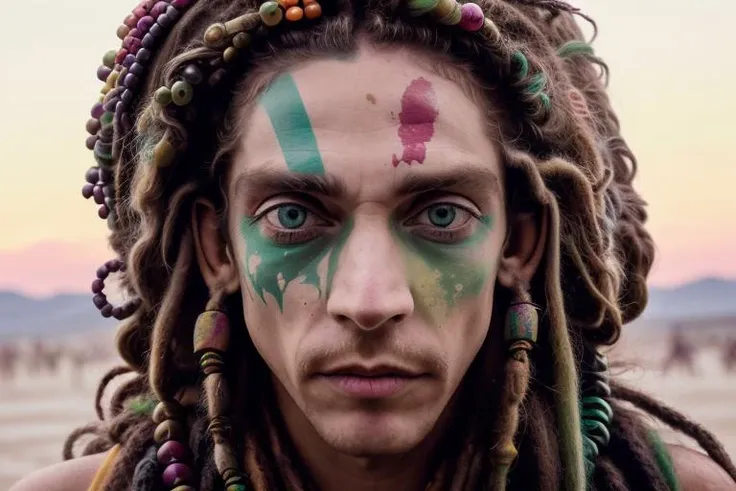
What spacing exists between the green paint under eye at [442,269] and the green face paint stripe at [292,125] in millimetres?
290

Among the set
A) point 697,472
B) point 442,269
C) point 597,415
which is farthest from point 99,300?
point 697,472

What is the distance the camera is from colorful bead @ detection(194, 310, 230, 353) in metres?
2.95

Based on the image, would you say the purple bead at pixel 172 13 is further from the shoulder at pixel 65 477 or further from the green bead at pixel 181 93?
the shoulder at pixel 65 477

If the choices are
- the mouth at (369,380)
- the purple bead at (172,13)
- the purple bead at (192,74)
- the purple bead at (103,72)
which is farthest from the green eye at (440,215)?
the purple bead at (103,72)

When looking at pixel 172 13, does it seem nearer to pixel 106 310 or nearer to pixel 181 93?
pixel 181 93

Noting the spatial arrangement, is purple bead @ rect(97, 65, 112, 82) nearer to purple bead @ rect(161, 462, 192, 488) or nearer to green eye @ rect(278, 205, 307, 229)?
green eye @ rect(278, 205, 307, 229)

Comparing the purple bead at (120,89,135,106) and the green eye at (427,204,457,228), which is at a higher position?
the purple bead at (120,89,135,106)

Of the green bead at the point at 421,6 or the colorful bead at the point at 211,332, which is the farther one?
the colorful bead at the point at 211,332

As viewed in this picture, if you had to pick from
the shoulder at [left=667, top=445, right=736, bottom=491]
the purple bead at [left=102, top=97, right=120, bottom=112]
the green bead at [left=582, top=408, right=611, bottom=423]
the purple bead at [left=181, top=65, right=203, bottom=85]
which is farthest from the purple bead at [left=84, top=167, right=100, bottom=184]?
the shoulder at [left=667, top=445, right=736, bottom=491]

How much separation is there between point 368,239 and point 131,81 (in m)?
0.96

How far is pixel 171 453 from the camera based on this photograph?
3088mm

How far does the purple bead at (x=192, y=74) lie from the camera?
2.87 meters

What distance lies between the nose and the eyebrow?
0.11 meters

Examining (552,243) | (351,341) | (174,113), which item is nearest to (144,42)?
(174,113)
